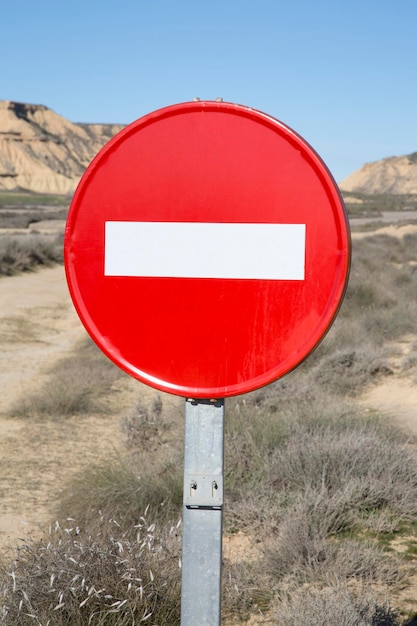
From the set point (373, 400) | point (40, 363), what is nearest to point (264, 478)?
point (373, 400)

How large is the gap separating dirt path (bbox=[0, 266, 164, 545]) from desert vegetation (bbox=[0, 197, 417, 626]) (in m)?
0.20

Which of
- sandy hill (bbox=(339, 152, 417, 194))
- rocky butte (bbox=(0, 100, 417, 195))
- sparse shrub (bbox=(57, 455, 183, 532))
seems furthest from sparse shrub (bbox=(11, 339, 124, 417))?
sandy hill (bbox=(339, 152, 417, 194))

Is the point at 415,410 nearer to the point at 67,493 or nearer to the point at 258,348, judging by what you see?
the point at 67,493

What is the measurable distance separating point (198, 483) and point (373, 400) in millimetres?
6169

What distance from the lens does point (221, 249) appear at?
146 centimetres

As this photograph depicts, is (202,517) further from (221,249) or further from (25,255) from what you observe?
(25,255)

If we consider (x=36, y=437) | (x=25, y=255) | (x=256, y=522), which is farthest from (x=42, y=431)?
(x=25, y=255)

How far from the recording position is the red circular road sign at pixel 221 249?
145 cm

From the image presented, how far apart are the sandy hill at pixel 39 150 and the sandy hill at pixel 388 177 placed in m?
44.9

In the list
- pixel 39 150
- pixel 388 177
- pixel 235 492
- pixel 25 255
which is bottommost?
pixel 235 492

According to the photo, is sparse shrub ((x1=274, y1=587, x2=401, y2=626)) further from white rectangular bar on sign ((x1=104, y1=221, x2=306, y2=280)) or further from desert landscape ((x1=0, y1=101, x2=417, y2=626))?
white rectangular bar on sign ((x1=104, y1=221, x2=306, y2=280))

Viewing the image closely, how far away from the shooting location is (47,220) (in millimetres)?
52156

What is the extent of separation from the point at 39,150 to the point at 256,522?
4949 inches

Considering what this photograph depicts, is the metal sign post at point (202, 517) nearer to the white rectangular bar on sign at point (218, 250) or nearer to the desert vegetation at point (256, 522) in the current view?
the white rectangular bar on sign at point (218, 250)
